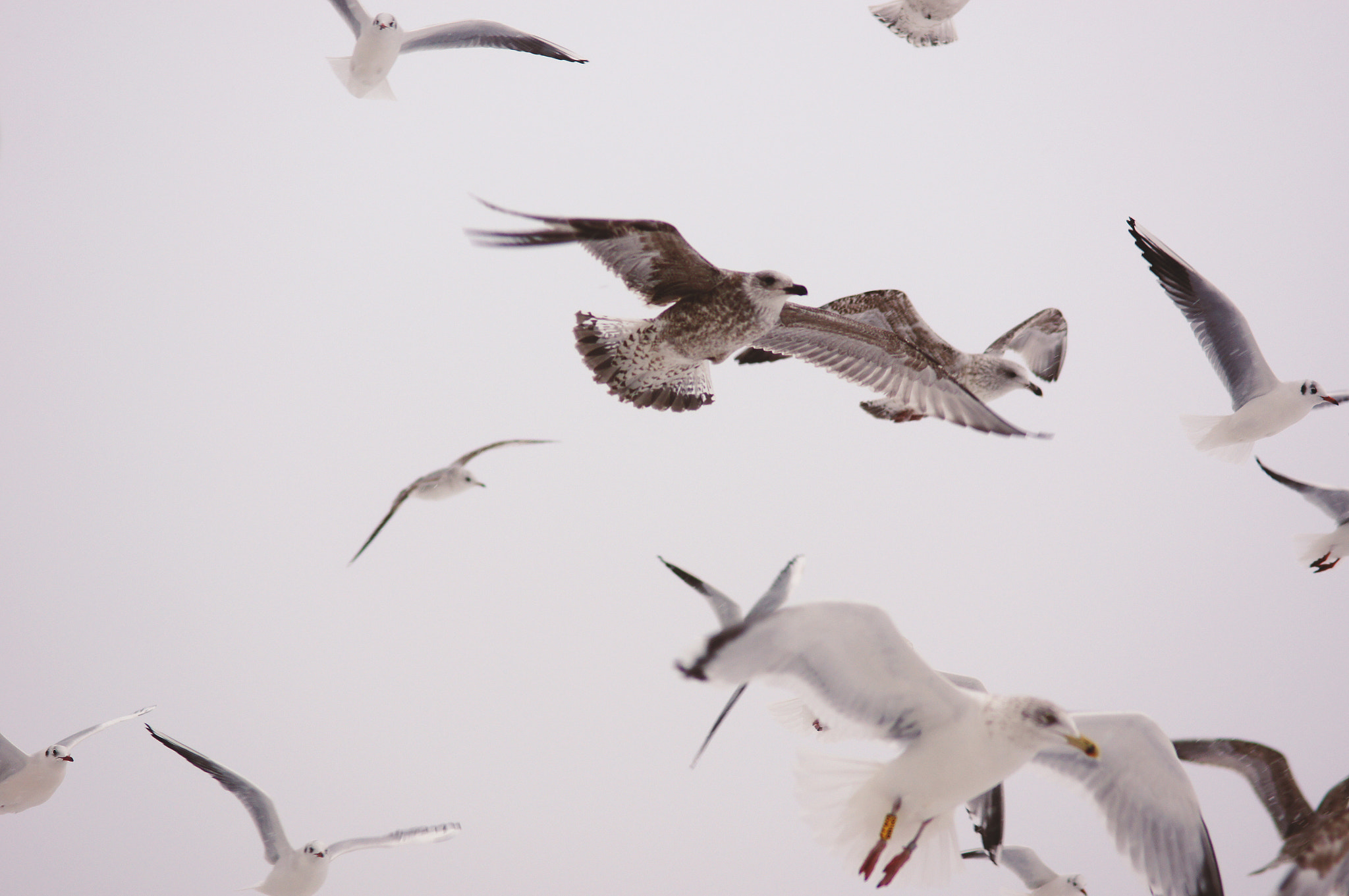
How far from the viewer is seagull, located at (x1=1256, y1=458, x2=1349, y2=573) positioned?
3.31 metres

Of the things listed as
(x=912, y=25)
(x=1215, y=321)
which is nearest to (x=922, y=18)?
(x=912, y=25)

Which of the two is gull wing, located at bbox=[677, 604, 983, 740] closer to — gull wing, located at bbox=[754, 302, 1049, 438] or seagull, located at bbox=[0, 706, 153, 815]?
gull wing, located at bbox=[754, 302, 1049, 438]

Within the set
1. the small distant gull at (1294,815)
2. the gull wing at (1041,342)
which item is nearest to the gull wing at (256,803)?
the small distant gull at (1294,815)

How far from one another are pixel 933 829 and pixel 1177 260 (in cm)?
216

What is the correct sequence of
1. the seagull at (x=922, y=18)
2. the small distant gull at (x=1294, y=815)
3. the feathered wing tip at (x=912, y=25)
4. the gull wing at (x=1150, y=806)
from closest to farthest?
the small distant gull at (x=1294, y=815), the gull wing at (x=1150, y=806), the seagull at (x=922, y=18), the feathered wing tip at (x=912, y=25)

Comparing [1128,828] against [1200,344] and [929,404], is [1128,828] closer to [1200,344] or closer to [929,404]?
[929,404]

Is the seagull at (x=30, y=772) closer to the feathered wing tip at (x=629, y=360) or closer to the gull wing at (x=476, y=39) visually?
the feathered wing tip at (x=629, y=360)

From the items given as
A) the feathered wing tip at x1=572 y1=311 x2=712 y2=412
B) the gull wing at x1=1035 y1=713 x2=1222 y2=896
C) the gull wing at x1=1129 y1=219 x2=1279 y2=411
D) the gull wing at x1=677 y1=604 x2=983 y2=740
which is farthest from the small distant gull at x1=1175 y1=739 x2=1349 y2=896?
the feathered wing tip at x1=572 y1=311 x2=712 y2=412

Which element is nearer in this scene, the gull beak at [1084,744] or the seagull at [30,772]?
the gull beak at [1084,744]

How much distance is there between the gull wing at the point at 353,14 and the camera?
12.1ft

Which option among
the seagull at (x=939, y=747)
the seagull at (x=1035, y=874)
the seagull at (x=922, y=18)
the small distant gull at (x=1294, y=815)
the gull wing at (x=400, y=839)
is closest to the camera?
the seagull at (x=939, y=747)

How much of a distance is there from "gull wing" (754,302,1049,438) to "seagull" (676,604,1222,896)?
1204 mm

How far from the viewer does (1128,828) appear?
8.05 ft

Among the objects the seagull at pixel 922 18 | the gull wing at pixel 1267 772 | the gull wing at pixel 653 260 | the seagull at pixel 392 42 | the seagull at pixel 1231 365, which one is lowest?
the gull wing at pixel 1267 772
